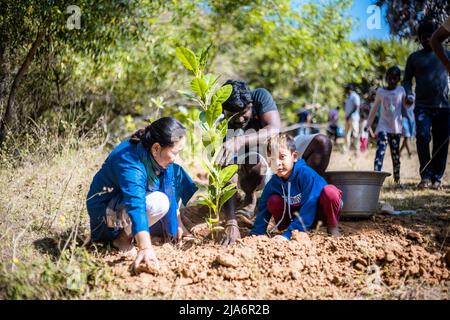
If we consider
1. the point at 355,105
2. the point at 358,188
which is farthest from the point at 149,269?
the point at 355,105

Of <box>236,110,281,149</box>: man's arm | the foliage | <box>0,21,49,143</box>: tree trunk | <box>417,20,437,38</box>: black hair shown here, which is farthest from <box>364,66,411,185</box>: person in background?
<box>0,21,49,143</box>: tree trunk

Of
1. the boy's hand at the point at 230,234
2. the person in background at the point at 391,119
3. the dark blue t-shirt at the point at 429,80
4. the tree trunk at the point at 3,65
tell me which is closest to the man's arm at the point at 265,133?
the boy's hand at the point at 230,234

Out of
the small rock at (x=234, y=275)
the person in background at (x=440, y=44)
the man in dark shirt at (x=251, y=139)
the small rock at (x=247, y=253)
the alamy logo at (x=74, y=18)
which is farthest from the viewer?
the alamy logo at (x=74, y=18)

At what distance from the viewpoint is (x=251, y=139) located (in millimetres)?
3855

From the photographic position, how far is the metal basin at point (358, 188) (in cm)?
372

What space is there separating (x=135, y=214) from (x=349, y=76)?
9125 mm

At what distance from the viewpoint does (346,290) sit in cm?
268

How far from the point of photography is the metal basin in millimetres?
3725

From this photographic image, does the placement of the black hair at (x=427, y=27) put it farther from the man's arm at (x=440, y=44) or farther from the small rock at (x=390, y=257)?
the small rock at (x=390, y=257)

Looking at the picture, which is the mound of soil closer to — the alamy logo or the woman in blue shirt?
the woman in blue shirt

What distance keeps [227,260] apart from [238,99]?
1453 millimetres

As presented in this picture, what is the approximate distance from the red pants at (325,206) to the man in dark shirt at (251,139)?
1.04 feet

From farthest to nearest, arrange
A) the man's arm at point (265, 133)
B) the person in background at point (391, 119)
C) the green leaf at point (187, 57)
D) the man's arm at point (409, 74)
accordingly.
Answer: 1. the person in background at point (391, 119)
2. the man's arm at point (409, 74)
3. the man's arm at point (265, 133)
4. the green leaf at point (187, 57)
